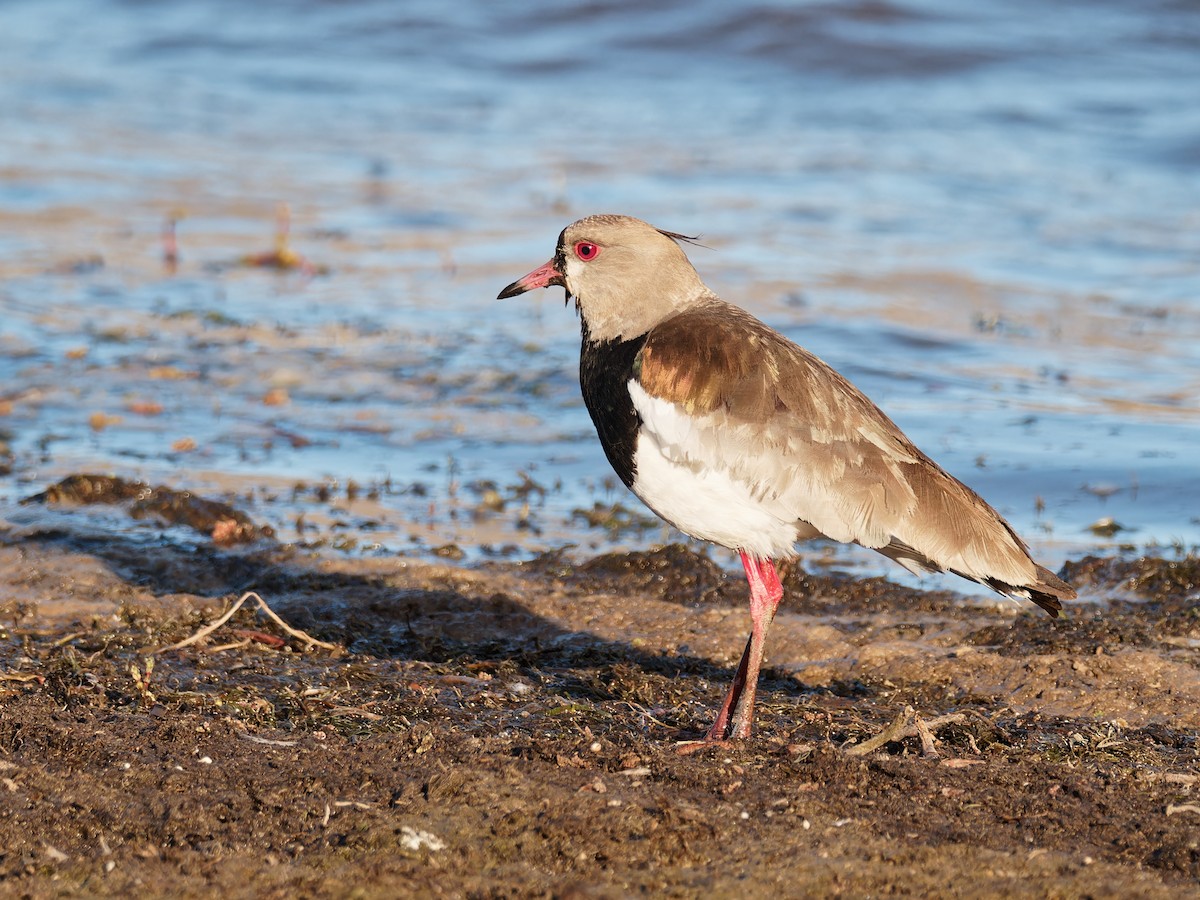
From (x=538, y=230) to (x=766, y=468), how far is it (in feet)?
29.1

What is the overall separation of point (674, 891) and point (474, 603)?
2.74m

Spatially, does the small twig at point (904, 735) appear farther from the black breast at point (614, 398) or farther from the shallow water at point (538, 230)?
the shallow water at point (538, 230)

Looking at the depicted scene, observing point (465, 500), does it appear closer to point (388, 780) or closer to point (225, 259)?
point (388, 780)

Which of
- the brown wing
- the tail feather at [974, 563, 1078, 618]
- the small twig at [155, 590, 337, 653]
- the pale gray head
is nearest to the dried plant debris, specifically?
the small twig at [155, 590, 337, 653]

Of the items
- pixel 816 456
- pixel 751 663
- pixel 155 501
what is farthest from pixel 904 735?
pixel 155 501

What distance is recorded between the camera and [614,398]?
4.97 meters

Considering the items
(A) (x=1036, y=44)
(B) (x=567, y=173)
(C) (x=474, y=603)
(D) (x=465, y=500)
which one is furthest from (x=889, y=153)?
(C) (x=474, y=603)

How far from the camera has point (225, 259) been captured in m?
12.7

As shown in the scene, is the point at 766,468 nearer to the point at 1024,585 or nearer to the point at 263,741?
the point at 1024,585

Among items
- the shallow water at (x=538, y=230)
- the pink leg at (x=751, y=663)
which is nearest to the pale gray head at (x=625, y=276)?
the pink leg at (x=751, y=663)

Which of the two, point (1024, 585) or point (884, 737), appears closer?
point (884, 737)

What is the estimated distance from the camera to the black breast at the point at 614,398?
4.88 metres

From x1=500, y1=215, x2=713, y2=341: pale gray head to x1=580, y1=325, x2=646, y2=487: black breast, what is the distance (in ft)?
0.33

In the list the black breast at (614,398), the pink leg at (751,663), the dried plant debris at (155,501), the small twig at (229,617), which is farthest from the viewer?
the dried plant debris at (155,501)
